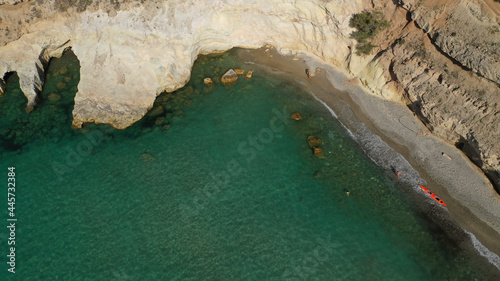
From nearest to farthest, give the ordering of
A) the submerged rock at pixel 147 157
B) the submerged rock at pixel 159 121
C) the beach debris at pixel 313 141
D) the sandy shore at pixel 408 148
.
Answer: the sandy shore at pixel 408 148 < the submerged rock at pixel 147 157 < the beach debris at pixel 313 141 < the submerged rock at pixel 159 121

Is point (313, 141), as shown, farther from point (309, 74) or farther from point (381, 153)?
point (309, 74)

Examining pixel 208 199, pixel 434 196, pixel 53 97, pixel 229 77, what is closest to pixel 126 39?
pixel 53 97

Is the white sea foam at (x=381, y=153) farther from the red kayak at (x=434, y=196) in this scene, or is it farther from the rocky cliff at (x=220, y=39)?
the rocky cliff at (x=220, y=39)

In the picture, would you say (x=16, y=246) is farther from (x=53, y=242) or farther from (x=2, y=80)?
(x=2, y=80)

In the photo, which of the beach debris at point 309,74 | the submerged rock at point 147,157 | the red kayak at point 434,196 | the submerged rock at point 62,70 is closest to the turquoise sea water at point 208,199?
the submerged rock at point 147,157

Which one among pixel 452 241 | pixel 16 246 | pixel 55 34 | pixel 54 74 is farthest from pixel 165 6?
pixel 452 241

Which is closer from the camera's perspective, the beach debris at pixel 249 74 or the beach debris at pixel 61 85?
the beach debris at pixel 61 85
